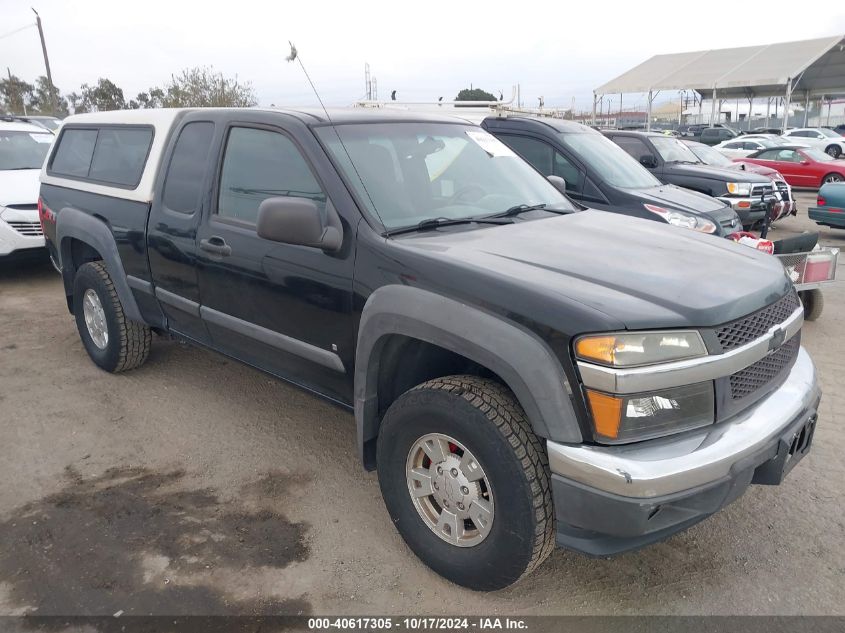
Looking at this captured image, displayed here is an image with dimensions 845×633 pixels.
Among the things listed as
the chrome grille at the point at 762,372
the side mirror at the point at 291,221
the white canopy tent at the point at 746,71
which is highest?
the white canopy tent at the point at 746,71

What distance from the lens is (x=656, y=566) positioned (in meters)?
2.82

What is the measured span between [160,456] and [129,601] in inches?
48.4

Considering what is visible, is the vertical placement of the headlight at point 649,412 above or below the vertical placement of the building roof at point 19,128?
below

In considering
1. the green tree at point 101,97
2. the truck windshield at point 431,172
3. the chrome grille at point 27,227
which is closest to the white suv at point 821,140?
the truck windshield at point 431,172

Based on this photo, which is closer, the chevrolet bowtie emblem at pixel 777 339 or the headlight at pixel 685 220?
the chevrolet bowtie emblem at pixel 777 339

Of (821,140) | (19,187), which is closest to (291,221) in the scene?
(19,187)

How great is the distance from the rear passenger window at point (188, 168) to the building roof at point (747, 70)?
36634 mm

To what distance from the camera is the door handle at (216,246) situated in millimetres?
3428

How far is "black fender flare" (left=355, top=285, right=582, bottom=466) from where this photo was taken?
2.19m

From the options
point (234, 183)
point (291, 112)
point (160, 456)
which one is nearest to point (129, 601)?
point (160, 456)

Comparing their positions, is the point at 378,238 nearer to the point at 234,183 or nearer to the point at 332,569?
A: the point at 234,183

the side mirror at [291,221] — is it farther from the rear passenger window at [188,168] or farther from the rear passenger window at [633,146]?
the rear passenger window at [633,146]

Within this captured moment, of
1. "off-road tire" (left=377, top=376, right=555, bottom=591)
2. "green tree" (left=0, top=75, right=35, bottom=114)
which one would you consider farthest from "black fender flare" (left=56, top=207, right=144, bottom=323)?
"green tree" (left=0, top=75, right=35, bottom=114)

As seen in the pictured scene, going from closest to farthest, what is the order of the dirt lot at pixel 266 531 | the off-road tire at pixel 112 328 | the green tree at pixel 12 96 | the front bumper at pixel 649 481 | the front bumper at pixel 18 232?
the front bumper at pixel 649 481, the dirt lot at pixel 266 531, the off-road tire at pixel 112 328, the front bumper at pixel 18 232, the green tree at pixel 12 96
